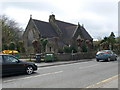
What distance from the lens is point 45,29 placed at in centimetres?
5250

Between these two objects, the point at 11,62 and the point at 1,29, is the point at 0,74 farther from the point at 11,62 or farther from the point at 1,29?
the point at 1,29

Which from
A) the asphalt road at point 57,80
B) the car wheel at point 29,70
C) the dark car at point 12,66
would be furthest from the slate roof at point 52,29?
the asphalt road at point 57,80

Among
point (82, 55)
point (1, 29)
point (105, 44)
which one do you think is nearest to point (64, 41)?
point (105, 44)

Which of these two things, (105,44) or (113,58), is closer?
(113,58)

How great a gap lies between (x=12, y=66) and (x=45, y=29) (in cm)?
4092

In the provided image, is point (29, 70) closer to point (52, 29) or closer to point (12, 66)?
point (12, 66)

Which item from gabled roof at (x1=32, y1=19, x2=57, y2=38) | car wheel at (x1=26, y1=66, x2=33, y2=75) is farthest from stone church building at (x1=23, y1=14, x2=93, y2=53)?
car wheel at (x1=26, y1=66, x2=33, y2=75)

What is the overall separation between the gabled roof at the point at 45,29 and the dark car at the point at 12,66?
3655 centimetres

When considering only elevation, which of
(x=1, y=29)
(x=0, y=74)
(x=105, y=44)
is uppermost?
(x=1, y=29)

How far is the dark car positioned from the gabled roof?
3655 cm

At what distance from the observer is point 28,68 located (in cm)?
1293

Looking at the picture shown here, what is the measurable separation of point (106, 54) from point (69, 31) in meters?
33.7

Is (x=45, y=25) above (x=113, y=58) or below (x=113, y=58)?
above

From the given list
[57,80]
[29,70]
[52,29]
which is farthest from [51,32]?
[57,80]
